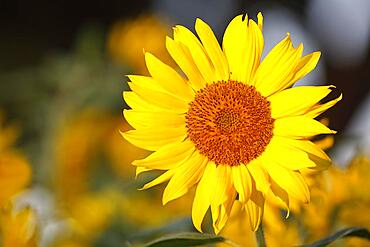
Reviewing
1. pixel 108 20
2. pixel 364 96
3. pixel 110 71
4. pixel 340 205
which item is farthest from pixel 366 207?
pixel 108 20

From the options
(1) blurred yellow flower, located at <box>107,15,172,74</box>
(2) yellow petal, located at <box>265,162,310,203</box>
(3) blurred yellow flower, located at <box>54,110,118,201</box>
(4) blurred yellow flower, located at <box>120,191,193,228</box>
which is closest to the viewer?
(2) yellow petal, located at <box>265,162,310,203</box>

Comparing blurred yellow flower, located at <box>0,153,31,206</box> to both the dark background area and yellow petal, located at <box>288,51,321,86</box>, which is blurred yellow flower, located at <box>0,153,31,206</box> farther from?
the dark background area

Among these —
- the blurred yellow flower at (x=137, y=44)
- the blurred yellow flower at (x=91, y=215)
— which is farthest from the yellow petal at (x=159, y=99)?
the blurred yellow flower at (x=137, y=44)

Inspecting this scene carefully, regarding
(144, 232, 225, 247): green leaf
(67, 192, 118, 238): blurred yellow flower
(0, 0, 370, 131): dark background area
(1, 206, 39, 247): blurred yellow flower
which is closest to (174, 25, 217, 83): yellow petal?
(144, 232, 225, 247): green leaf

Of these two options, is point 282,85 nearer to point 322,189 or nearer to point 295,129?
point 295,129

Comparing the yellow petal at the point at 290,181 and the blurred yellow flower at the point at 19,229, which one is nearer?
the yellow petal at the point at 290,181

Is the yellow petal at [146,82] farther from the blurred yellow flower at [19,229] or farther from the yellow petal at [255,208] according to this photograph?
the blurred yellow flower at [19,229]

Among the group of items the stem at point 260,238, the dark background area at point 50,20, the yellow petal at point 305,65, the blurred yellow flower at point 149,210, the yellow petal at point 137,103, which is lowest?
the blurred yellow flower at point 149,210

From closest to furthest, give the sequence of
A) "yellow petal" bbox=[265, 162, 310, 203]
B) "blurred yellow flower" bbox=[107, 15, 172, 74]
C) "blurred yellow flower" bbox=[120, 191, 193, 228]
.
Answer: "yellow petal" bbox=[265, 162, 310, 203] → "blurred yellow flower" bbox=[120, 191, 193, 228] → "blurred yellow flower" bbox=[107, 15, 172, 74]
